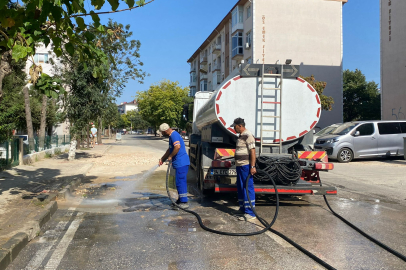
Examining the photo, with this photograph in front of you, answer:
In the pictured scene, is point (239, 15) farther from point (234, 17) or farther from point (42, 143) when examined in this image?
point (42, 143)

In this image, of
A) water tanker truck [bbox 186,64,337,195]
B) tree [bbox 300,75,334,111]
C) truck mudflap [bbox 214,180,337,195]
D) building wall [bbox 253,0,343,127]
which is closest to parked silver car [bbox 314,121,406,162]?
water tanker truck [bbox 186,64,337,195]

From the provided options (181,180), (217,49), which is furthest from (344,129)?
(217,49)

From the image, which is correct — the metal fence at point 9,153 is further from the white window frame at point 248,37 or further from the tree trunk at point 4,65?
the white window frame at point 248,37

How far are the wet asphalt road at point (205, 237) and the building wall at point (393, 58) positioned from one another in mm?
22291

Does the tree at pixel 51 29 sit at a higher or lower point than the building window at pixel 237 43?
lower

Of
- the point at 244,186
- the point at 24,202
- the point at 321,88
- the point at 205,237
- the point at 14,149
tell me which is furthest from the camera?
the point at 321,88

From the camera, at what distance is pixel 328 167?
734 centimetres

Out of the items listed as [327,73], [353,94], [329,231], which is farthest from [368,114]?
[329,231]

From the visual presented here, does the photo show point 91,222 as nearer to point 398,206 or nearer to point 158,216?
point 158,216

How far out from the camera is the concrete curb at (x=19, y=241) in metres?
4.23

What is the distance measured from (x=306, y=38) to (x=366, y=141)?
76.4 feet

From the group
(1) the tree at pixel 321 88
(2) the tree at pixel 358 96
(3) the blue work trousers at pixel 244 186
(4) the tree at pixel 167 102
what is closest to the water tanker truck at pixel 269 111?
(3) the blue work trousers at pixel 244 186

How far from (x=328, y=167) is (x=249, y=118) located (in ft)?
5.93

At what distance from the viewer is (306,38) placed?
37812 millimetres
